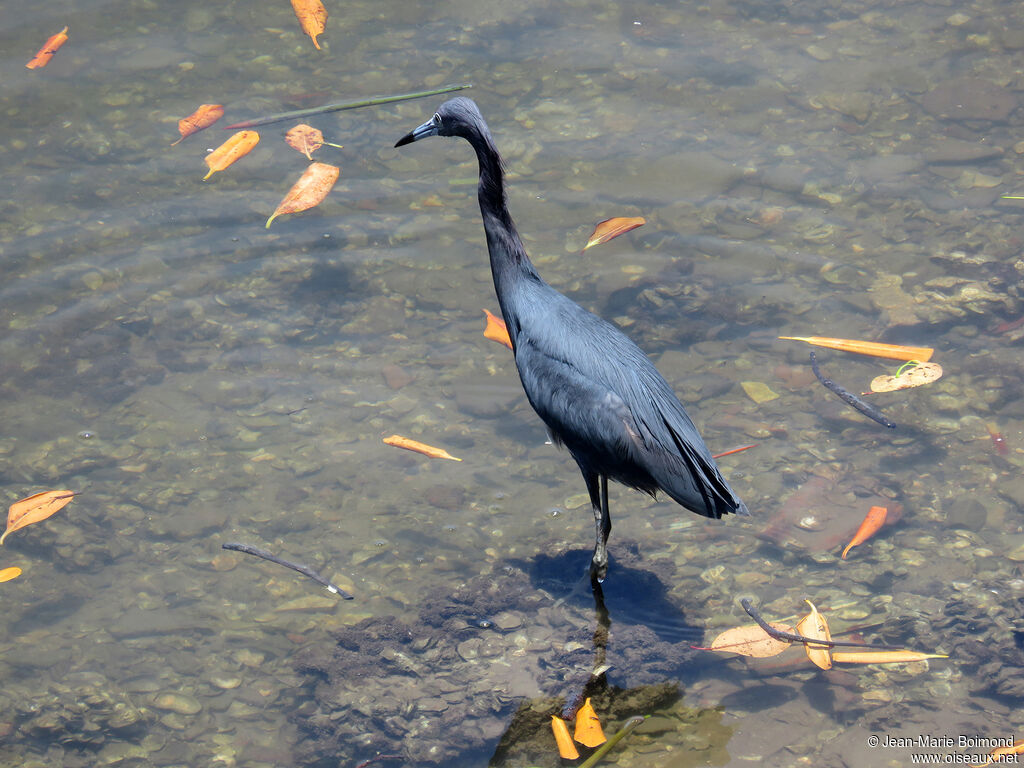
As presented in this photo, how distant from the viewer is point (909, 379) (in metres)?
5.98

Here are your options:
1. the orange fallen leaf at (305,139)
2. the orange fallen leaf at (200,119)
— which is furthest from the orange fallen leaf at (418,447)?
the orange fallen leaf at (200,119)

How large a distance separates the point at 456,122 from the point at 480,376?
187 centimetres

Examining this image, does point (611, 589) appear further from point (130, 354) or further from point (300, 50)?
point (300, 50)

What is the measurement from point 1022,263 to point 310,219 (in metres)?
5.36

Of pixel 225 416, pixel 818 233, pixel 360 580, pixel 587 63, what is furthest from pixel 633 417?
pixel 587 63

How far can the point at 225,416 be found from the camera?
240 inches

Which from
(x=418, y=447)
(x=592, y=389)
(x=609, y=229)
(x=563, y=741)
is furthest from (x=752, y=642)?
(x=609, y=229)

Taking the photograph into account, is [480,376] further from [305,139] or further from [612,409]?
[305,139]

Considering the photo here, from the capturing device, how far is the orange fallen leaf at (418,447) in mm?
5758

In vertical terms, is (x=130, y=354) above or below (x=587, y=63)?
below

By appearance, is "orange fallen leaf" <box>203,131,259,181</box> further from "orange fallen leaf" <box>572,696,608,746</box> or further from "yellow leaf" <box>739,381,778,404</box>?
"orange fallen leaf" <box>572,696,608,746</box>

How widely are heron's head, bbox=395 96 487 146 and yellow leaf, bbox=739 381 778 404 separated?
8.13 ft

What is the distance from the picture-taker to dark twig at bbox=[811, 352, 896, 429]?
5801 mm

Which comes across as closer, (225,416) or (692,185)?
(225,416)
